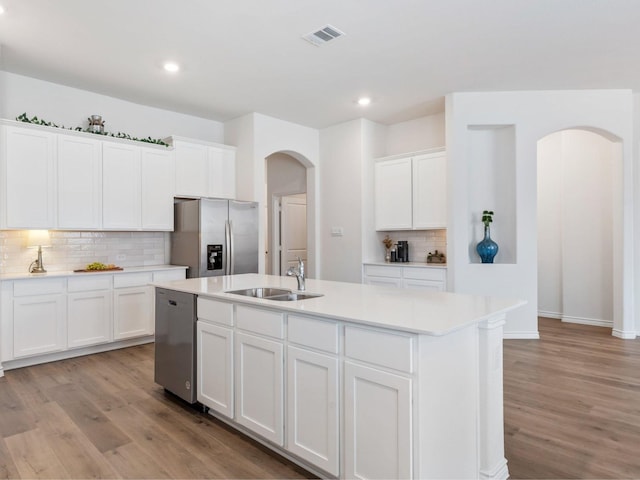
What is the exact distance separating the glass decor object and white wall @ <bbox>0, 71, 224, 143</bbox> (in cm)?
391

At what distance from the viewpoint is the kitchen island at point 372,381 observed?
1.60 metres

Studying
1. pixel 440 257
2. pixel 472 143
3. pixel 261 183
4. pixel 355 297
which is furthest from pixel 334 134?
pixel 355 297

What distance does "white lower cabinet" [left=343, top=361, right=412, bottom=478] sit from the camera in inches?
62.2

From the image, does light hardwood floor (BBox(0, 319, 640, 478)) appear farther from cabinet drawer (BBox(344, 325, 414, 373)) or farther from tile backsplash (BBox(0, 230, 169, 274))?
tile backsplash (BBox(0, 230, 169, 274))

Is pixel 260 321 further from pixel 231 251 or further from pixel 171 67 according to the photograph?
pixel 171 67

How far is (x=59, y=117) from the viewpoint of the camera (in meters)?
4.39

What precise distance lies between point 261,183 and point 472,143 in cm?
279

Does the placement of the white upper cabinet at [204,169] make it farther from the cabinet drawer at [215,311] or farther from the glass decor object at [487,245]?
the glass decor object at [487,245]

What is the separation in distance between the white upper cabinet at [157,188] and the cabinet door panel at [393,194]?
2.81m

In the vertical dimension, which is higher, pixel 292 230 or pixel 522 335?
pixel 292 230

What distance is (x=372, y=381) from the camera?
169 cm

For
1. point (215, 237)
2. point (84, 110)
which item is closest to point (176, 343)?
point (215, 237)

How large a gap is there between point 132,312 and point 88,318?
432mm

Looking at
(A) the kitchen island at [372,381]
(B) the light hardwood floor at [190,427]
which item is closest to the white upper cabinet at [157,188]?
(B) the light hardwood floor at [190,427]
